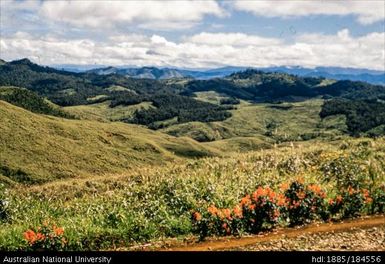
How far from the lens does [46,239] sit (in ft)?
47.0

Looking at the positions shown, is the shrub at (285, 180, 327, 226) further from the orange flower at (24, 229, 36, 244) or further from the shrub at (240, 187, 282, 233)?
the orange flower at (24, 229, 36, 244)

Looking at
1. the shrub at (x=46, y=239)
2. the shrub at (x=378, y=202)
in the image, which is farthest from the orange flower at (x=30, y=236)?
the shrub at (x=378, y=202)

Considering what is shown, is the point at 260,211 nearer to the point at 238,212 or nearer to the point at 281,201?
the point at 238,212

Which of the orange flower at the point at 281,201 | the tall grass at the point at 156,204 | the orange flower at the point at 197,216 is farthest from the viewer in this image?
the orange flower at the point at 281,201

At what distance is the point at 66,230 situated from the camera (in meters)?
15.0

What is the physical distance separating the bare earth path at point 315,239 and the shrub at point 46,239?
3.22m

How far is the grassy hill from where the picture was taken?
119000 millimetres

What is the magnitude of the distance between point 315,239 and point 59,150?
125 metres

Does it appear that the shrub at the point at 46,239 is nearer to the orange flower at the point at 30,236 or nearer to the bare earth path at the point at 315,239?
the orange flower at the point at 30,236

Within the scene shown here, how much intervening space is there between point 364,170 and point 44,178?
101079 mm

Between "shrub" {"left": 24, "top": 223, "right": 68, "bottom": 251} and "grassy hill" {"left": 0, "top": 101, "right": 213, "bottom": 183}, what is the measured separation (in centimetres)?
10291

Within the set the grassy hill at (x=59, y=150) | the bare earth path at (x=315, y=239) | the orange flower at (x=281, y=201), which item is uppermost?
the orange flower at (x=281, y=201)

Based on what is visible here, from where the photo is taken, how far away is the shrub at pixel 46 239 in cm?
1417
